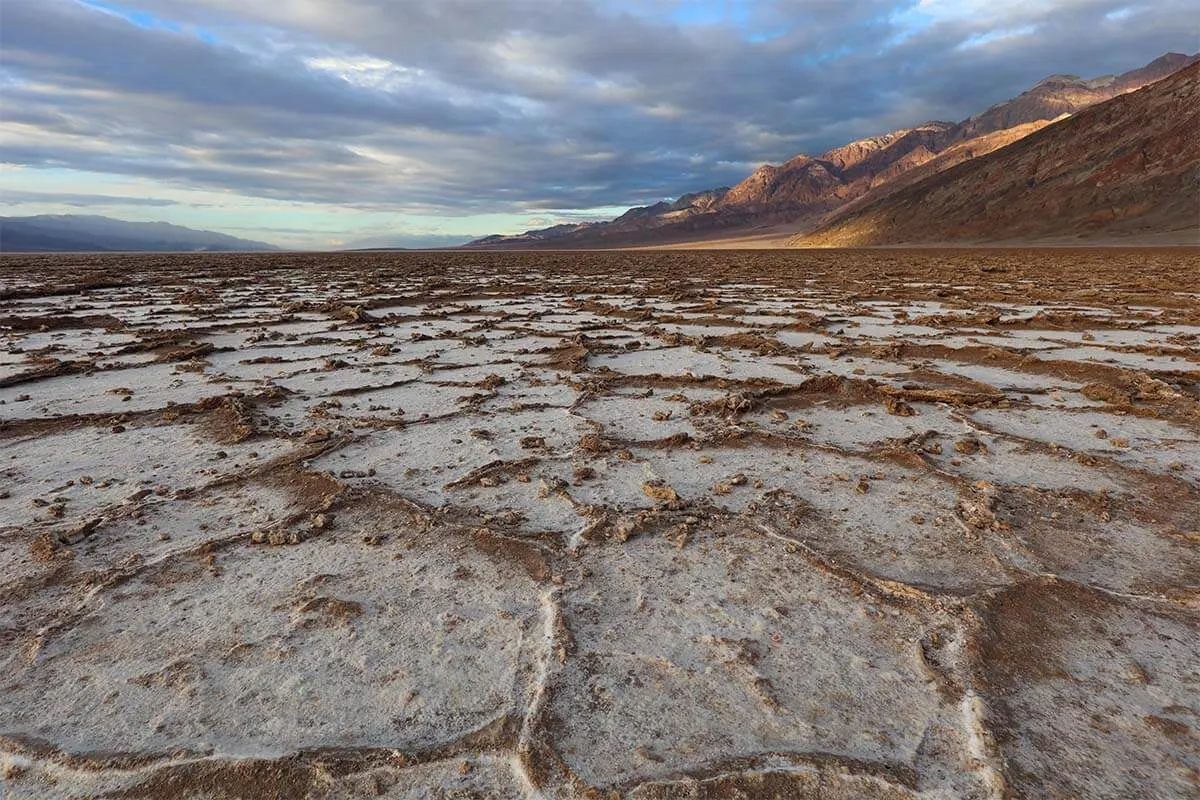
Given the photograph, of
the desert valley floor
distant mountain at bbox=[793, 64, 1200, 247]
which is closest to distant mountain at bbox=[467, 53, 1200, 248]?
distant mountain at bbox=[793, 64, 1200, 247]

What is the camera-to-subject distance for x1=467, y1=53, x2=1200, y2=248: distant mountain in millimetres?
127812

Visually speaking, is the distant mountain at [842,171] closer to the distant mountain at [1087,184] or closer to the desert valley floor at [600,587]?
the distant mountain at [1087,184]

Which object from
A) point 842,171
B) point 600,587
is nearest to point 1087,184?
point 600,587

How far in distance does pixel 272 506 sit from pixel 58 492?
793 mm

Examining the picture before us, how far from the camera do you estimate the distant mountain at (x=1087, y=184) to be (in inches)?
1639

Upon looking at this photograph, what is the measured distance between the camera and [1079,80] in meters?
146

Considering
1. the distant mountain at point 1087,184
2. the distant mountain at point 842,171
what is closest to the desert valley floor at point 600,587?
the distant mountain at point 1087,184

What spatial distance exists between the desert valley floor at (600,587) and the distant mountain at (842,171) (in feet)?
379

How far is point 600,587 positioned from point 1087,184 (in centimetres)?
5824

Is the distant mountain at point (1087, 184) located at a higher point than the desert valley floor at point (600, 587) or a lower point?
higher

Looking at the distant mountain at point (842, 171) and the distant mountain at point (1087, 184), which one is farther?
the distant mountain at point (842, 171)

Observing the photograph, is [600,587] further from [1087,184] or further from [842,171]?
[842,171]

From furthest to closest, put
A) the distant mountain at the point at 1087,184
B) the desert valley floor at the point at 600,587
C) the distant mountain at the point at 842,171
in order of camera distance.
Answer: the distant mountain at the point at 842,171
the distant mountain at the point at 1087,184
the desert valley floor at the point at 600,587

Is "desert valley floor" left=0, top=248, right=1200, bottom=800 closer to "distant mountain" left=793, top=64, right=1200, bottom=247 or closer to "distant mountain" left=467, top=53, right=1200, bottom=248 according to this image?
"distant mountain" left=793, top=64, right=1200, bottom=247
